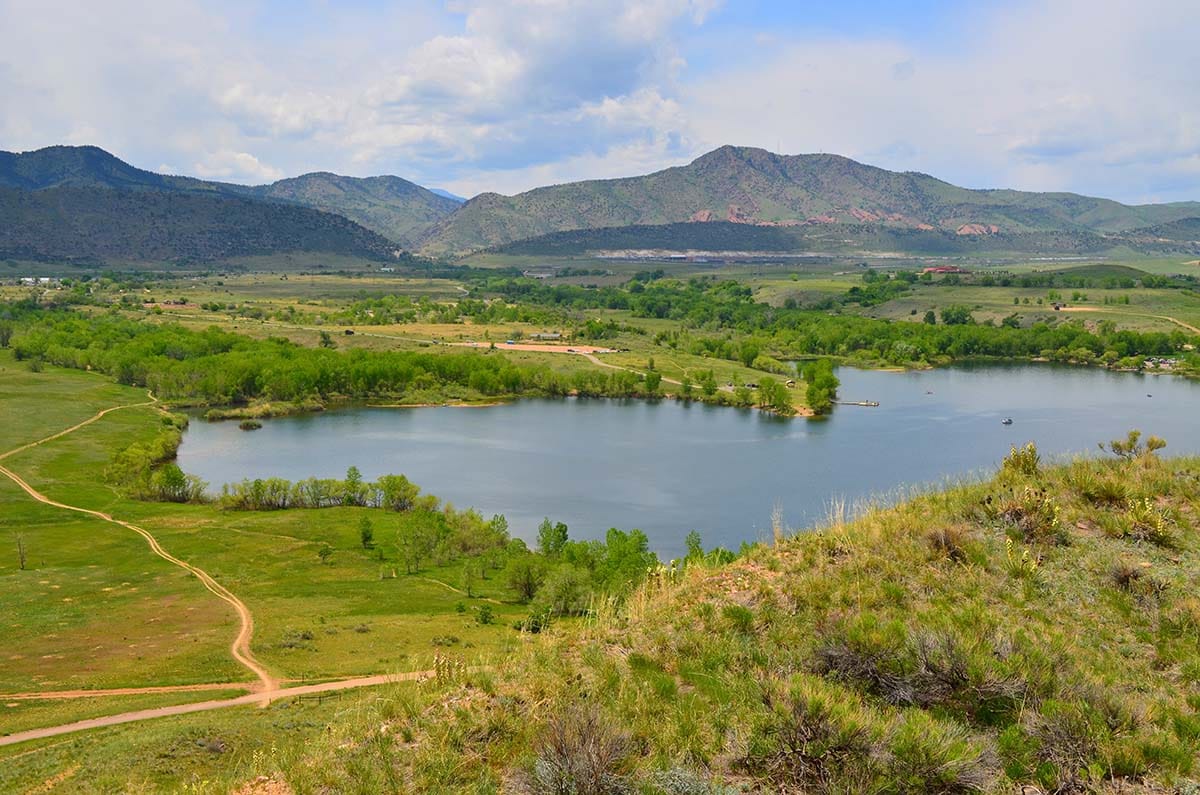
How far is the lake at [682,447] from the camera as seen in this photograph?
5550 cm

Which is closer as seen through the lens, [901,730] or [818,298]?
[901,730]

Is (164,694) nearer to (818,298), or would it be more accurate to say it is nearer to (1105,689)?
(1105,689)

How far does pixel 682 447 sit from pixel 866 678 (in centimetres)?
6360

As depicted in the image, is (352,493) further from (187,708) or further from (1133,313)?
(1133,313)

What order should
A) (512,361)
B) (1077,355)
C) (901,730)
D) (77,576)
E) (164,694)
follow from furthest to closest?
(1077,355) → (512,361) → (77,576) → (164,694) → (901,730)

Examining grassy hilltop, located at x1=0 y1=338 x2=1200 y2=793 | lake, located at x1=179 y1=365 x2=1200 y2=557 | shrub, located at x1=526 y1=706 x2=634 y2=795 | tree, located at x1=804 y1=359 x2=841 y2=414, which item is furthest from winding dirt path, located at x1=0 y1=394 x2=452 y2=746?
tree, located at x1=804 y1=359 x2=841 y2=414

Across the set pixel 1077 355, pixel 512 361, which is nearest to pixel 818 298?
pixel 1077 355

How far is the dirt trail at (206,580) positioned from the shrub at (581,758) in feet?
67.7

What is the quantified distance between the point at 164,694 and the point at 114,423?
59.5m

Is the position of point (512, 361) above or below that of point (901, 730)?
below

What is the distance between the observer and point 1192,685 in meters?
8.81

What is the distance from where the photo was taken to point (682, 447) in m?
72.3

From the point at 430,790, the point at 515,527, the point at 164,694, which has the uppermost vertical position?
the point at 430,790

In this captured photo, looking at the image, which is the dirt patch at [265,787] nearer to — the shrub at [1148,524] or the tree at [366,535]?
the shrub at [1148,524]
